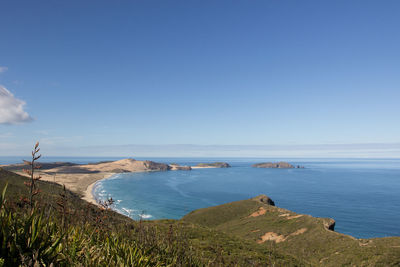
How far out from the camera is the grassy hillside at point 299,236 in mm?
37875

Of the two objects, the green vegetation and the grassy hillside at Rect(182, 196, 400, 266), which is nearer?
the green vegetation

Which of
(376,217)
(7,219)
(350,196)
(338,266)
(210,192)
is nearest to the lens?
(7,219)

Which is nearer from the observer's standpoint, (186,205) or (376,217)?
(376,217)

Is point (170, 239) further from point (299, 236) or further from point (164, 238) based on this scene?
point (299, 236)

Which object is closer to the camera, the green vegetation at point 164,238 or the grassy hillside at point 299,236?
the green vegetation at point 164,238

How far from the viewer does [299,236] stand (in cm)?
5656

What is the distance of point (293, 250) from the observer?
165ft

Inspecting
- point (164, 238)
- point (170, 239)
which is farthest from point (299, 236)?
point (170, 239)

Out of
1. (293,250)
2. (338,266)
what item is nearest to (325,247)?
(293,250)

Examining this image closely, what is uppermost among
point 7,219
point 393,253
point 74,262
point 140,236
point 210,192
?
point 7,219

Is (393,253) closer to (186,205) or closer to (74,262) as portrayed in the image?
(74,262)

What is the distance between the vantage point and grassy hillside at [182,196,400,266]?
37875mm

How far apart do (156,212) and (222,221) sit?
33823 millimetres

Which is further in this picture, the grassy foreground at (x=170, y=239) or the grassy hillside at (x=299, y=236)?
the grassy hillside at (x=299, y=236)
